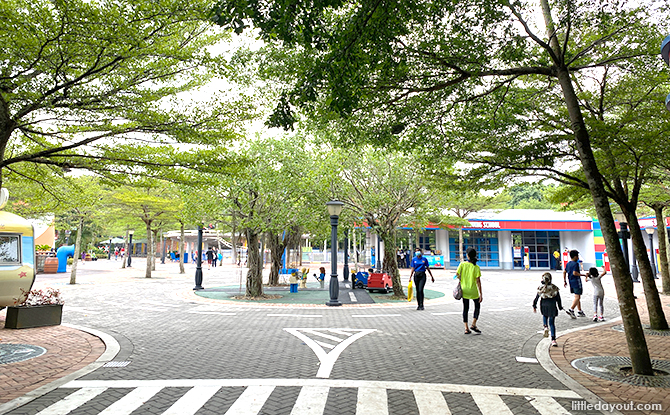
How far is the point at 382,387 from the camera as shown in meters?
5.16

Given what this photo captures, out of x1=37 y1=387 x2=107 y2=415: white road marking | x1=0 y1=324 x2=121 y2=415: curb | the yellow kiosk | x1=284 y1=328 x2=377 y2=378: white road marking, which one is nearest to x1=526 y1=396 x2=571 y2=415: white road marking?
x1=284 y1=328 x2=377 y2=378: white road marking

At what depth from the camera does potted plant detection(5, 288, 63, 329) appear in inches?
351

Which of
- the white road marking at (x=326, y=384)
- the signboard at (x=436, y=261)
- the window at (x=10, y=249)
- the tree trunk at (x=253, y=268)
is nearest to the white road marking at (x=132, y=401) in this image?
the white road marking at (x=326, y=384)

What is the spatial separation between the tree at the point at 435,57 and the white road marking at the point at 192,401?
11.4ft

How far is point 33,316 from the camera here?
359 inches

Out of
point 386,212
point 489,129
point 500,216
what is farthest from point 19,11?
point 500,216

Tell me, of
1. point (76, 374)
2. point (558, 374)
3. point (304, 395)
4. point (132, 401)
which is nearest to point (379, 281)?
point (558, 374)

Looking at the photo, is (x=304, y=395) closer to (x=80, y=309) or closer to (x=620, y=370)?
(x=620, y=370)

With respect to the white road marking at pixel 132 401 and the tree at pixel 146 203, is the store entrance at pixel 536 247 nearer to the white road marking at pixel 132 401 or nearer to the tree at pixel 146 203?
the tree at pixel 146 203

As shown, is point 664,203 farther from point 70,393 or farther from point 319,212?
point 70,393

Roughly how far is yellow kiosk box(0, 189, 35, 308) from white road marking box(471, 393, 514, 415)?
379 inches

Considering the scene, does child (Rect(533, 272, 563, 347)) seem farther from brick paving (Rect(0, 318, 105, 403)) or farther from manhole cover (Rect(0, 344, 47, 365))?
manhole cover (Rect(0, 344, 47, 365))

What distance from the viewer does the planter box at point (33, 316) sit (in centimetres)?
891

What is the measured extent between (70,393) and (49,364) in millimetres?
1722
